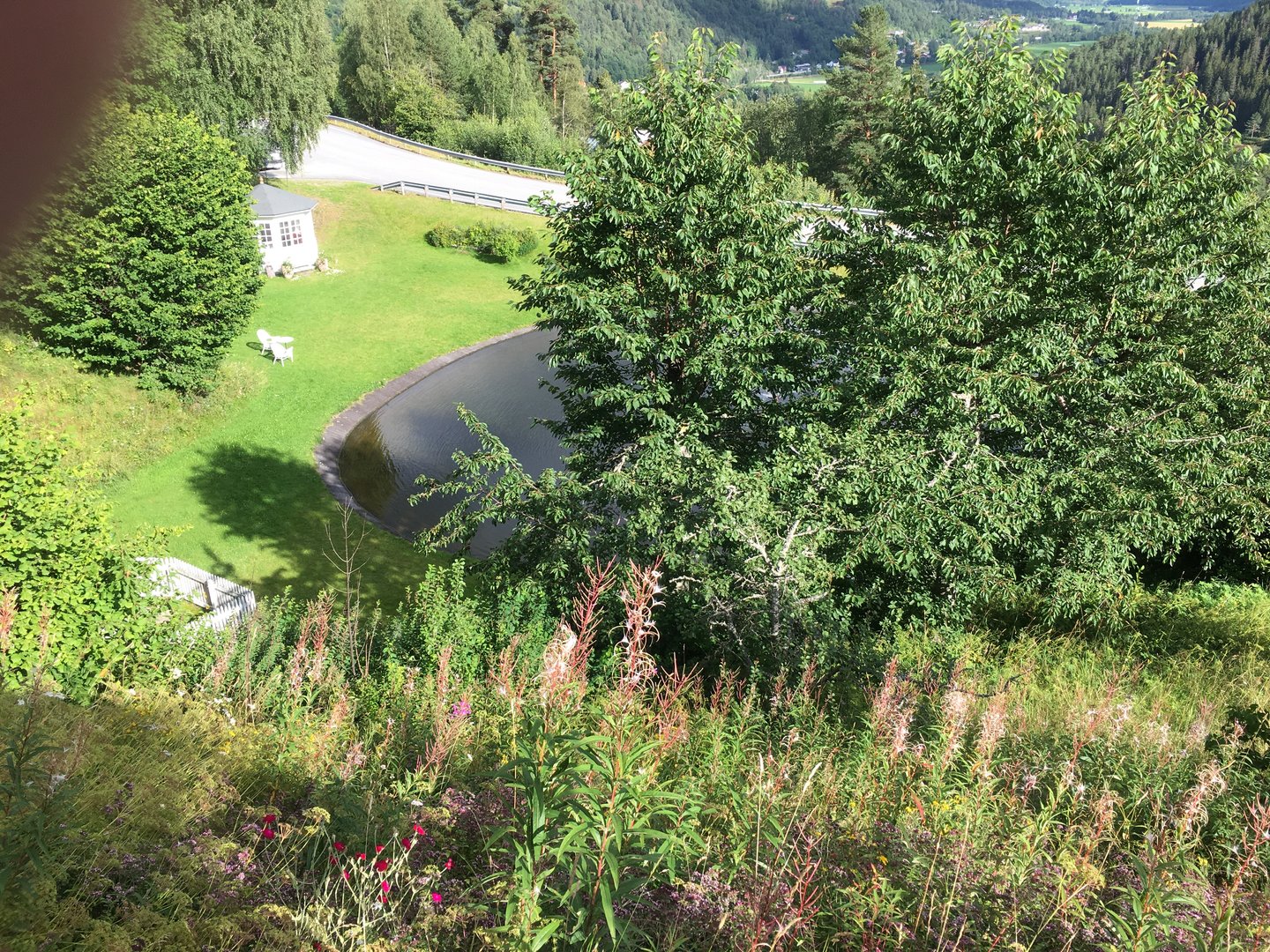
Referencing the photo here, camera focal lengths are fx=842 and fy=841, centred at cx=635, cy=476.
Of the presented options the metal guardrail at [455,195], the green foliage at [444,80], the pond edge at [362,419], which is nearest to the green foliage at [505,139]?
the green foliage at [444,80]

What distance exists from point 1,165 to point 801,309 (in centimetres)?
1391

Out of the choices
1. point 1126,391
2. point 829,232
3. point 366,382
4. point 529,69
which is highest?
point 529,69

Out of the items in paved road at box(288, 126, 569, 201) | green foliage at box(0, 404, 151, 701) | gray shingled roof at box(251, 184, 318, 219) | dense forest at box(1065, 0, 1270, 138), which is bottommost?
green foliage at box(0, 404, 151, 701)

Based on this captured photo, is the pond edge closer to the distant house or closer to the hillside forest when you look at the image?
the hillside forest

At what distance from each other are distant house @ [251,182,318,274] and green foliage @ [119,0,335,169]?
1.59m

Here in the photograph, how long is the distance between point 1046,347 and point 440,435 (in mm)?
16132

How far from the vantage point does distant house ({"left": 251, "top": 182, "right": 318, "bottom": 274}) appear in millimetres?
30875

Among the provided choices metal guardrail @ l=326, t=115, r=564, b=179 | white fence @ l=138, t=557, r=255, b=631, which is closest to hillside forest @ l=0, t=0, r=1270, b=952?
white fence @ l=138, t=557, r=255, b=631

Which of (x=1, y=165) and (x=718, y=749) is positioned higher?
(x=1, y=165)

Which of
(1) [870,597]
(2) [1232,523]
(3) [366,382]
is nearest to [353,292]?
(3) [366,382]

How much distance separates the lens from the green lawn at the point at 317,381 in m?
16.8

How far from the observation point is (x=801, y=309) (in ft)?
45.4

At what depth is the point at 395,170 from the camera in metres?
47.2

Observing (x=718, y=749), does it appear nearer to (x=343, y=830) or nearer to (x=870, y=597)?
(x=343, y=830)
